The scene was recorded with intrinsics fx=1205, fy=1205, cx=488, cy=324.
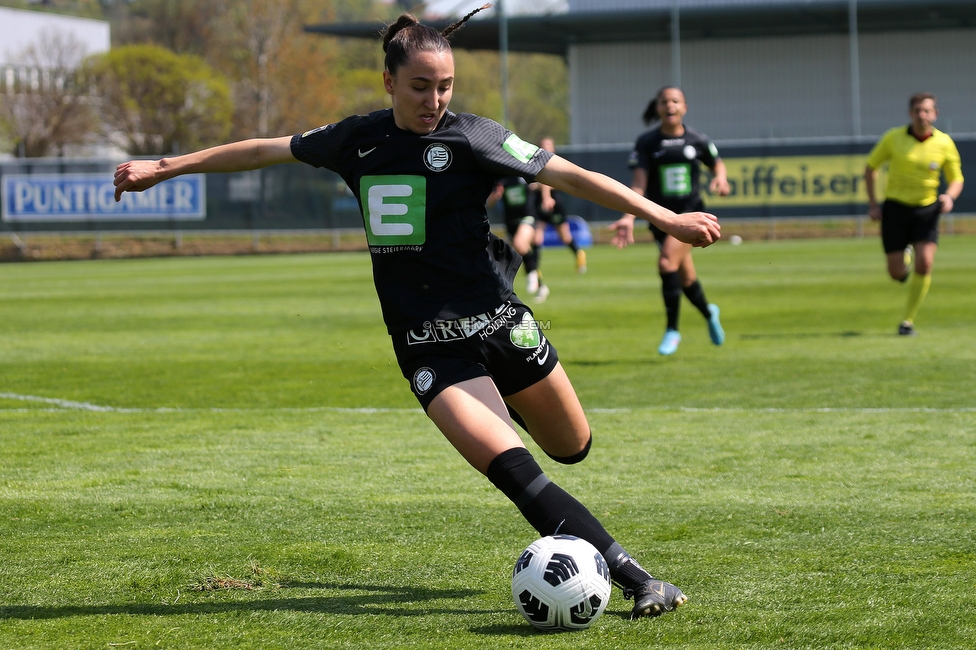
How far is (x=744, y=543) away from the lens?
15.2ft

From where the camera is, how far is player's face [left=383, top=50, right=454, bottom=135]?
3.84 meters

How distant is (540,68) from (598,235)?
56.5 m

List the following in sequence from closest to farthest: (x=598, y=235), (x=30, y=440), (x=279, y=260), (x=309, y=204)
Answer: (x=30, y=440) → (x=279, y=260) → (x=309, y=204) → (x=598, y=235)

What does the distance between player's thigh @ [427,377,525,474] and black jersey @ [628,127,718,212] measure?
7313 millimetres

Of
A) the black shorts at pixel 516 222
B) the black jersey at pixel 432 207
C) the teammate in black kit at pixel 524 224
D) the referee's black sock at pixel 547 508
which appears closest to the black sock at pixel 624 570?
the referee's black sock at pixel 547 508

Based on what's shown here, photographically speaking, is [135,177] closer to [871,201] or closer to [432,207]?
[432,207]

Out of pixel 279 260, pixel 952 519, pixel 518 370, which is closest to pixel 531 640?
pixel 518 370


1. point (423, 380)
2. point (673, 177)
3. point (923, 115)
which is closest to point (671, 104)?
point (673, 177)

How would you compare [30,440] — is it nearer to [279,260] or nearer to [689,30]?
[279,260]

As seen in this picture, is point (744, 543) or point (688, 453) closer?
point (744, 543)

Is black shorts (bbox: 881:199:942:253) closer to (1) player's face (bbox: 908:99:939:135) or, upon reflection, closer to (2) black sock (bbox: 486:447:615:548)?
(1) player's face (bbox: 908:99:939:135)

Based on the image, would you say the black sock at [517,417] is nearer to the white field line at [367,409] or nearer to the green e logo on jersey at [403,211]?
the green e logo on jersey at [403,211]

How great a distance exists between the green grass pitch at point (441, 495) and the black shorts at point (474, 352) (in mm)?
709

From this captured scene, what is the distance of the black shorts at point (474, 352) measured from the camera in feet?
13.0
